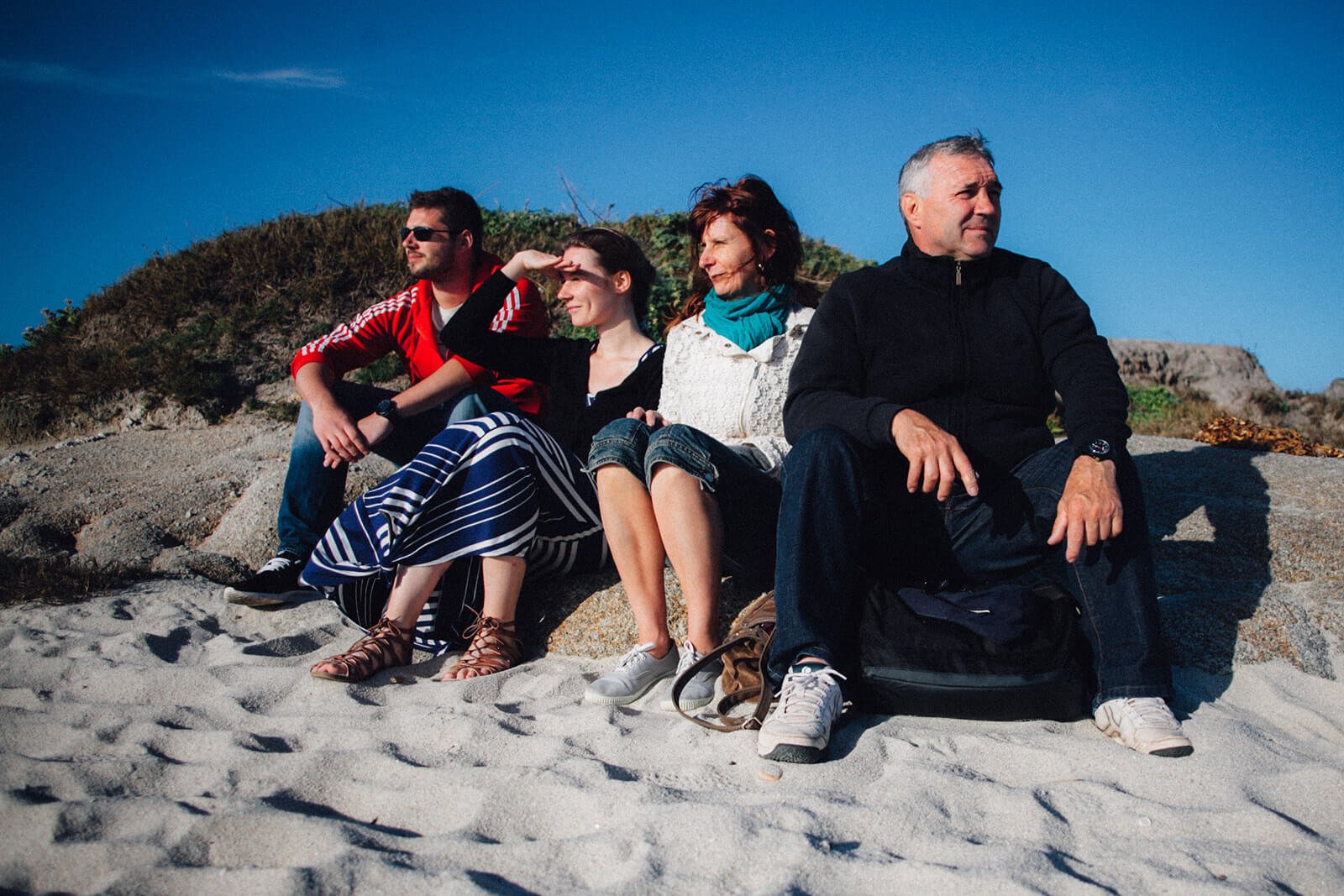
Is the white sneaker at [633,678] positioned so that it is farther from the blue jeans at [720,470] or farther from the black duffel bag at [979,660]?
the black duffel bag at [979,660]

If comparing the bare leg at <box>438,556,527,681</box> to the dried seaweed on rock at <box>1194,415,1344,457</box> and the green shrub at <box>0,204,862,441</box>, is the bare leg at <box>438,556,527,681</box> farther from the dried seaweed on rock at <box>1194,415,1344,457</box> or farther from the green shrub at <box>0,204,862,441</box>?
the green shrub at <box>0,204,862,441</box>

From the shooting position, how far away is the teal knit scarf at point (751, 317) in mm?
3271

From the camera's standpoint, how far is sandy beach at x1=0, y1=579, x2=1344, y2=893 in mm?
1609

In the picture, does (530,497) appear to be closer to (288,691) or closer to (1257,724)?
(288,691)

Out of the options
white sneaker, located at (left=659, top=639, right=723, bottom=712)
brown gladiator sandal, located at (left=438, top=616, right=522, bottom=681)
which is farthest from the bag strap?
brown gladiator sandal, located at (left=438, top=616, right=522, bottom=681)

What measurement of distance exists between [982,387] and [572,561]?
5.49ft

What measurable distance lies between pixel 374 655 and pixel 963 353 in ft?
7.11

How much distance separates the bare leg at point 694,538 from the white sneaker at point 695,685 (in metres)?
0.04

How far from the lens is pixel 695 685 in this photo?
2582 millimetres

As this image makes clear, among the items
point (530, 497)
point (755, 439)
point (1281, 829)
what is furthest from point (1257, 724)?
point (530, 497)

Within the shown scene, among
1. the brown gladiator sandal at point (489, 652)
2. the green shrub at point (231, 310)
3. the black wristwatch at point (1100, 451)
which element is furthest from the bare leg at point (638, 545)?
the green shrub at point (231, 310)

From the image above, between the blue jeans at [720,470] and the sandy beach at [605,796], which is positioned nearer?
the sandy beach at [605,796]

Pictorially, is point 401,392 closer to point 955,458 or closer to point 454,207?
point 454,207

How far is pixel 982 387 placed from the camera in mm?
2764
